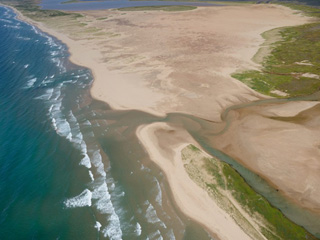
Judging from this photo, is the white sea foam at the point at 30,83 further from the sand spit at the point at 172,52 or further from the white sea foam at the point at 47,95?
the sand spit at the point at 172,52

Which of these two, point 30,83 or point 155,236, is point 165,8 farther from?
point 155,236

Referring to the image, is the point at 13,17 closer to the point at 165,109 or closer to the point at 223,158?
the point at 165,109

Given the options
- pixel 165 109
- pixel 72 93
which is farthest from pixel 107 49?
pixel 165 109

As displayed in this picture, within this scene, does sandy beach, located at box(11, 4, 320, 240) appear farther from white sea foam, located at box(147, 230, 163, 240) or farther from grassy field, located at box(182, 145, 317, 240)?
white sea foam, located at box(147, 230, 163, 240)

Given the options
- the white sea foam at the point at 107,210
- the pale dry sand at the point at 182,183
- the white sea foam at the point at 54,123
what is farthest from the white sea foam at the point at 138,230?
the white sea foam at the point at 54,123

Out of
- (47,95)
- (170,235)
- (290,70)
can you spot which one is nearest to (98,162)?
(170,235)

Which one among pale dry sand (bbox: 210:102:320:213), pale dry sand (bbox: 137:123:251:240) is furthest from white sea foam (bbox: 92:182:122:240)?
pale dry sand (bbox: 210:102:320:213)
